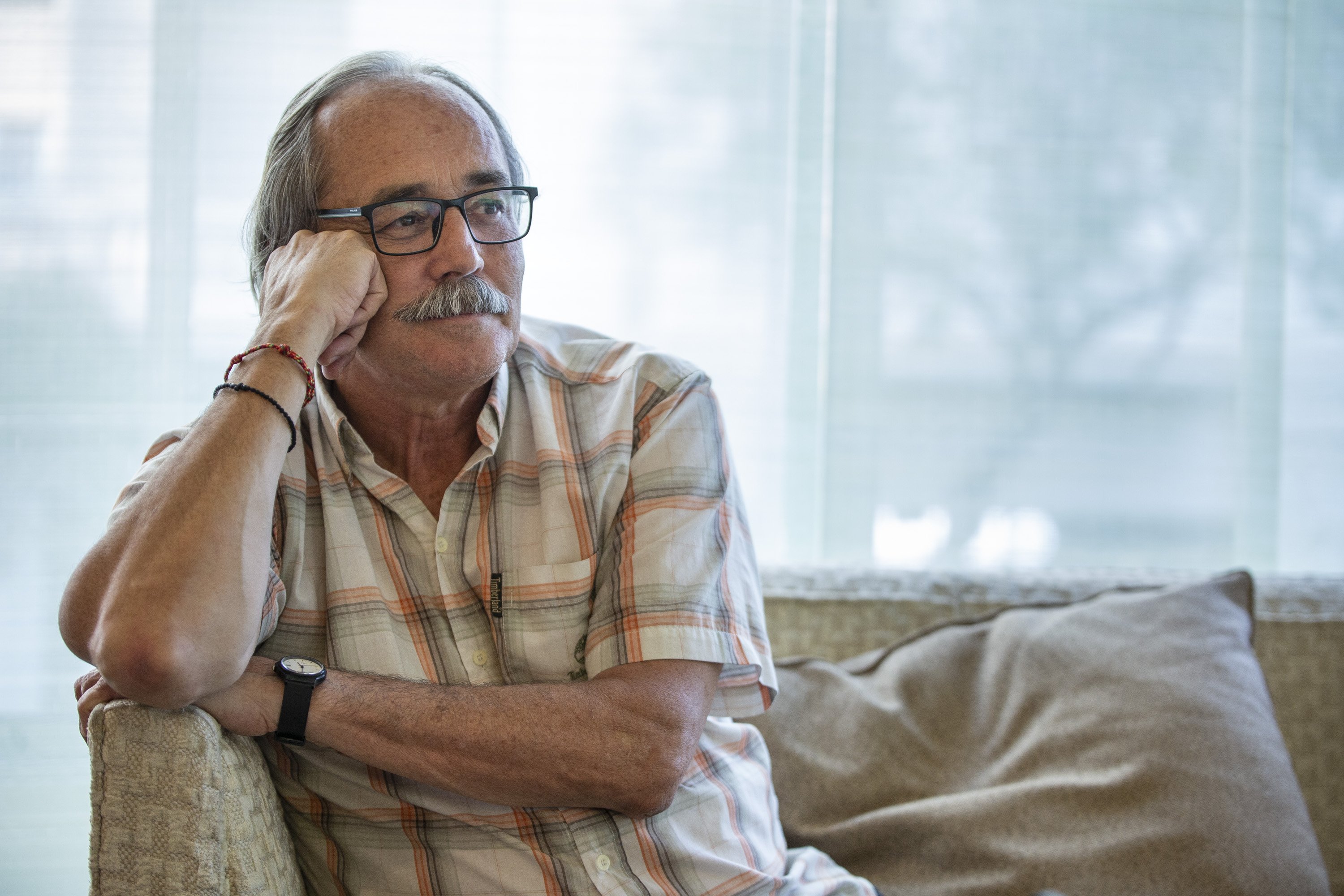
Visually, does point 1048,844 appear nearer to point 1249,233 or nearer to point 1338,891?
point 1338,891

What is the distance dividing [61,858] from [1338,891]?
7.35 ft

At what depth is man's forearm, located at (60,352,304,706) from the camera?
0.94 meters

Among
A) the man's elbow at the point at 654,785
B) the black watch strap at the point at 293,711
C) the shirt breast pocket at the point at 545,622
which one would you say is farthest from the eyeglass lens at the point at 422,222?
the man's elbow at the point at 654,785

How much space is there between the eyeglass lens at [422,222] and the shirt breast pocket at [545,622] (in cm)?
42

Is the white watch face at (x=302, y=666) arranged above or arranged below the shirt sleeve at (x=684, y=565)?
below

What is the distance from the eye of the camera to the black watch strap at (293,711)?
3.48 feet

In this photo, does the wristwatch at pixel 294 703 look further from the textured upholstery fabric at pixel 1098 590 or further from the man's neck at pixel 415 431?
the textured upholstery fabric at pixel 1098 590

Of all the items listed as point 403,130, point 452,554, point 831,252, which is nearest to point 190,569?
point 452,554

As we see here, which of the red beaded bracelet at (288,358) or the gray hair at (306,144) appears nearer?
the red beaded bracelet at (288,358)

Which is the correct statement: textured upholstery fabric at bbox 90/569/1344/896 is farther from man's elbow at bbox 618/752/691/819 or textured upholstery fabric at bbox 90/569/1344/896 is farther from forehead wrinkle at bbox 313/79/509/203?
forehead wrinkle at bbox 313/79/509/203

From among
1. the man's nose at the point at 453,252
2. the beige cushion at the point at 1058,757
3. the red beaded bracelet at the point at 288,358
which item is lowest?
the beige cushion at the point at 1058,757

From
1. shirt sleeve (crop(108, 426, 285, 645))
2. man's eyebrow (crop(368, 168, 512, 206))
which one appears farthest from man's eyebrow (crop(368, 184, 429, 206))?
Answer: shirt sleeve (crop(108, 426, 285, 645))

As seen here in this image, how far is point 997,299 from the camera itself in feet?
6.91

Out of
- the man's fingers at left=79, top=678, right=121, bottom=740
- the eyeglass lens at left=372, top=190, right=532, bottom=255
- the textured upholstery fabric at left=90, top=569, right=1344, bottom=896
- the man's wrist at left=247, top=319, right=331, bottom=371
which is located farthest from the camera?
the textured upholstery fabric at left=90, top=569, right=1344, bottom=896
